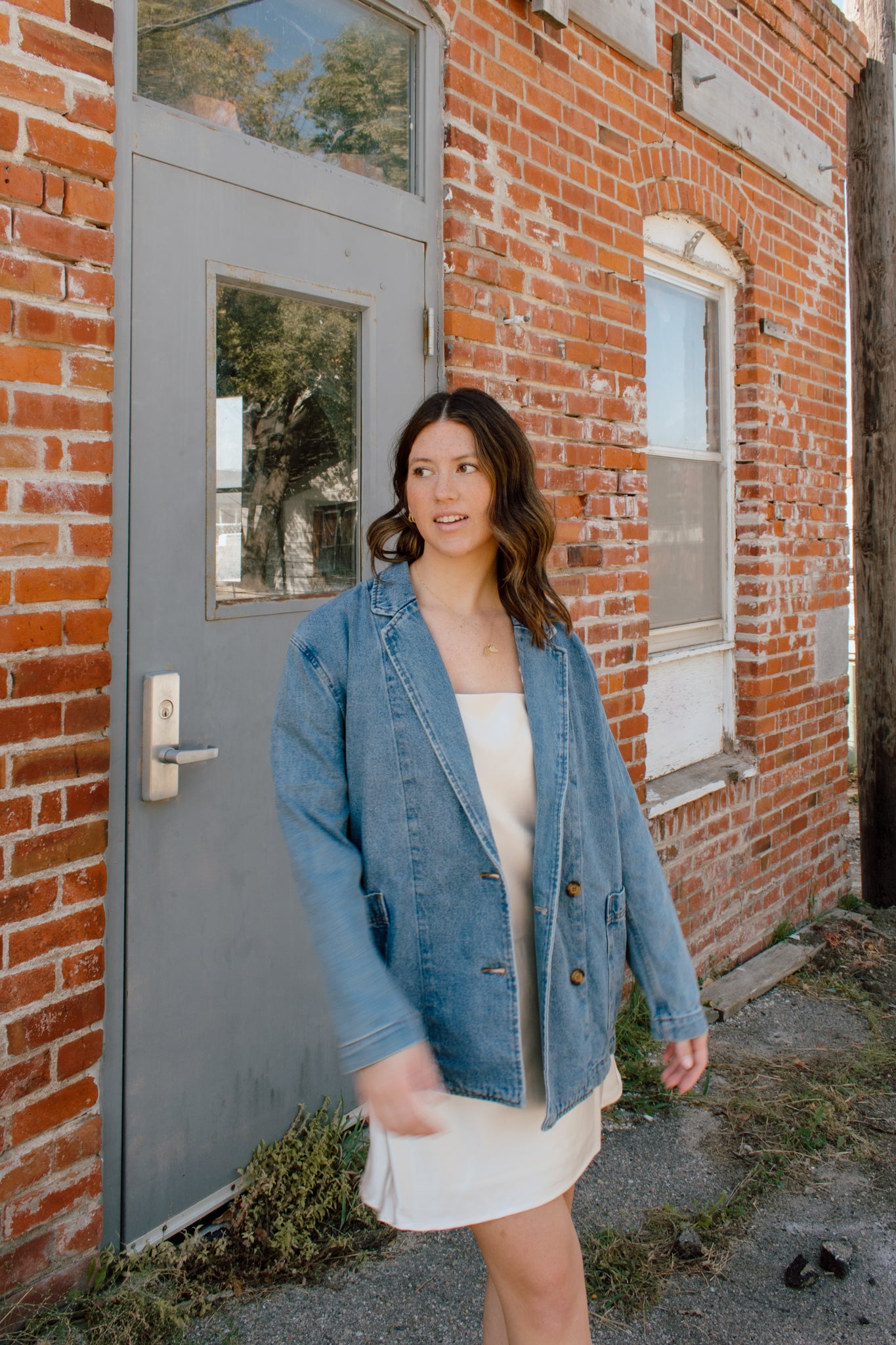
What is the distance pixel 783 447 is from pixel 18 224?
163 inches

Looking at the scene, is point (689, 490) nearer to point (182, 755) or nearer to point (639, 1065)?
point (639, 1065)

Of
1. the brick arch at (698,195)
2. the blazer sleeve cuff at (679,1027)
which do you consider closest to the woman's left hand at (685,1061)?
the blazer sleeve cuff at (679,1027)

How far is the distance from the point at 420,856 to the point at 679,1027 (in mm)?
625

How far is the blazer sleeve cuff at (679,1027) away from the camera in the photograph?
1.94m

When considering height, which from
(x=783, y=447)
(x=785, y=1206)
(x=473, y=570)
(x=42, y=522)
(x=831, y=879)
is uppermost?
(x=783, y=447)

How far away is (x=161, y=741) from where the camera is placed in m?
2.56

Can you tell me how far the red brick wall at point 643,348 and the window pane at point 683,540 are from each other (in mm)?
146

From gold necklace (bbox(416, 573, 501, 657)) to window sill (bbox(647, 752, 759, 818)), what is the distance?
8.19ft

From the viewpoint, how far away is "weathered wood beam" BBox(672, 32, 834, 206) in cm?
448

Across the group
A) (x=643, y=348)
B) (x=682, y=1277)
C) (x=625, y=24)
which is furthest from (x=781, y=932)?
(x=625, y=24)

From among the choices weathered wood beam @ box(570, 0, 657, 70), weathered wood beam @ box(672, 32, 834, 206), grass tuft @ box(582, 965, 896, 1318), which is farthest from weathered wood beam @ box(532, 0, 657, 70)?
grass tuft @ box(582, 965, 896, 1318)

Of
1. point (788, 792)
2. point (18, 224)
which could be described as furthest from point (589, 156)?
point (788, 792)

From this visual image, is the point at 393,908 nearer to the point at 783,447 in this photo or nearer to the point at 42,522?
the point at 42,522

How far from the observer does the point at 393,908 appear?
1726 millimetres
